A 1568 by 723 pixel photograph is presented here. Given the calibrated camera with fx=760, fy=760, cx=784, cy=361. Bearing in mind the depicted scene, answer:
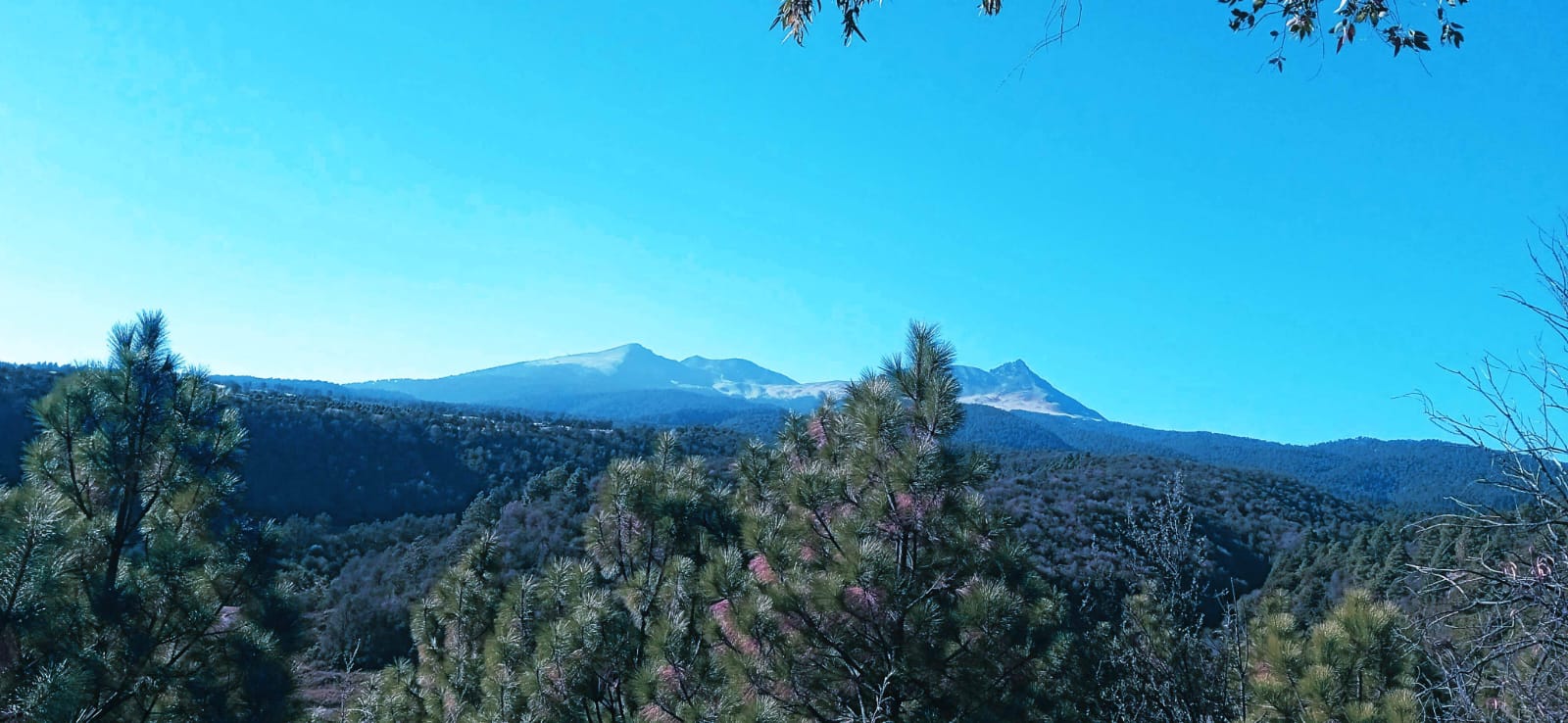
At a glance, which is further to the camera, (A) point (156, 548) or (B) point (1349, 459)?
(B) point (1349, 459)

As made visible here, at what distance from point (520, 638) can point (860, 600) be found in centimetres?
352

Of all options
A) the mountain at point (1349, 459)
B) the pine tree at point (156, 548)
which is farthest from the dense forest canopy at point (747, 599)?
the mountain at point (1349, 459)

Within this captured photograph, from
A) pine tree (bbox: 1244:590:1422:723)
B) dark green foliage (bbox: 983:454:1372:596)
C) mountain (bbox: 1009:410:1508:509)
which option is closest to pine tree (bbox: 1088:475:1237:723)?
pine tree (bbox: 1244:590:1422:723)

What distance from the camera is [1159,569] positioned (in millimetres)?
4293

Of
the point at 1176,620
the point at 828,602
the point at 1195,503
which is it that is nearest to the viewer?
the point at 1176,620

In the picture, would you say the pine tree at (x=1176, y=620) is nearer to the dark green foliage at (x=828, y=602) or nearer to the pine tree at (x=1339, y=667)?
the pine tree at (x=1339, y=667)

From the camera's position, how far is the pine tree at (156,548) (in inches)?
197

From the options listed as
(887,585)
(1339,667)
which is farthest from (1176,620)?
(887,585)

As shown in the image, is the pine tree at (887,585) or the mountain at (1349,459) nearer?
the pine tree at (887,585)

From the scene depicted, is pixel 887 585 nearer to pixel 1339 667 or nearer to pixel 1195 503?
pixel 1339 667

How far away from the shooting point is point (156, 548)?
5.22 metres

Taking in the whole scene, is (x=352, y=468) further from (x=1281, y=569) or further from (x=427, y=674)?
(x=1281, y=569)

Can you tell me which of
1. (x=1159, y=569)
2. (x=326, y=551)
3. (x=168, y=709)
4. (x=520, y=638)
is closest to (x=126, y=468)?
(x=168, y=709)

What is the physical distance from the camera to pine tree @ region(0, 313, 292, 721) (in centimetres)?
501
